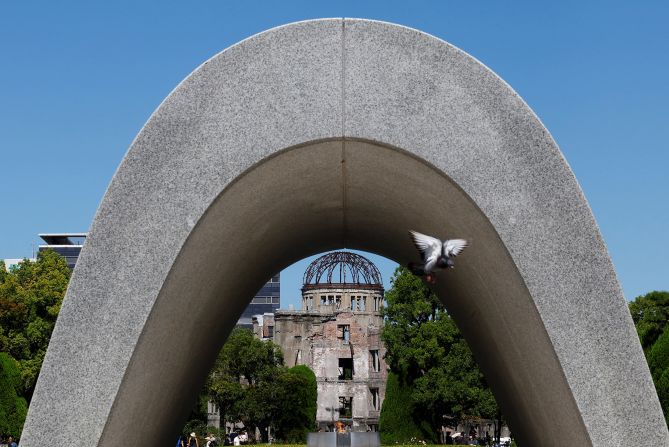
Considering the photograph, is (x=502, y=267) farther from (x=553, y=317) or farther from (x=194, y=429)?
(x=194, y=429)

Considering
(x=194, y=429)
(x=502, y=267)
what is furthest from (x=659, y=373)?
(x=502, y=267)

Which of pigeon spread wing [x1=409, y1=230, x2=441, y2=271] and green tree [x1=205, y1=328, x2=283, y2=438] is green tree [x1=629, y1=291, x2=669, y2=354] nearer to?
green tree [x1=205, y1=328, x2=283, y2=438]

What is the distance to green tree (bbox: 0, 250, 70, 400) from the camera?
4325 centimetres

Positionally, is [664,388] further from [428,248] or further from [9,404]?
[9,404]

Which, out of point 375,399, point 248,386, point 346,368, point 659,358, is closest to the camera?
point 659,358

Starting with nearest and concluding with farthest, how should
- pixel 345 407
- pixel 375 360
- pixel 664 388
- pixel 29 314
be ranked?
pixel 664 388 → pixel 29 314 → pixel 345 407 → pixel 375 360

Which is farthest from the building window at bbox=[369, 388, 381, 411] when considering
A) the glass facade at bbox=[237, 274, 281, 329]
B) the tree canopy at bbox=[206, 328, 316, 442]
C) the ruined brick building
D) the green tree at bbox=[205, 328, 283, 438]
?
the glass facade at bbox=[237, 274, 281, 329]

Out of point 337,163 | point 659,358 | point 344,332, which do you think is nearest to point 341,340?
point 344,332

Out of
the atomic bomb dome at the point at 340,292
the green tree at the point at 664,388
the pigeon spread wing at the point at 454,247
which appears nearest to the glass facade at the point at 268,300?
the atomic bomb dome at the point at 340,292

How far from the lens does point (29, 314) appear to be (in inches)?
1763

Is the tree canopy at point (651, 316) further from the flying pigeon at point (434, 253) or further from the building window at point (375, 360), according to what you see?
the flying pigeon at point (434, 253)

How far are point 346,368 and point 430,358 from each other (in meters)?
25.7

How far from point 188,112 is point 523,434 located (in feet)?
18.4

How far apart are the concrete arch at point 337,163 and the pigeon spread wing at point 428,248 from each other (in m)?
A: 0.57
